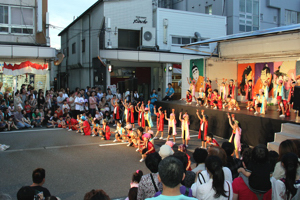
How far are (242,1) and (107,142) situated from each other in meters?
22.4

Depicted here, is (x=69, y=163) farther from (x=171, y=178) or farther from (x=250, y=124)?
(x=250, y=124)

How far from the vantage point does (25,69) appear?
1745 centimetres

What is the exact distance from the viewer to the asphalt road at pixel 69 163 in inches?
268

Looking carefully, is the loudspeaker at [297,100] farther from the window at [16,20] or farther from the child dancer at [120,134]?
the window at [16,20]

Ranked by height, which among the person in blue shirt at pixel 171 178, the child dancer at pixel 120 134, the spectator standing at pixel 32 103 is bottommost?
the child dancer at pixel 120 134

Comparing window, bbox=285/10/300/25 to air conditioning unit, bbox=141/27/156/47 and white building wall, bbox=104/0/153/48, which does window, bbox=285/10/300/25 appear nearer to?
white building wall, bbox=104/0/153/48

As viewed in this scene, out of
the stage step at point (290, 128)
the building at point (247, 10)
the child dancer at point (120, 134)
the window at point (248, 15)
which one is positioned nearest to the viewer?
the stage step at point (290, 128)

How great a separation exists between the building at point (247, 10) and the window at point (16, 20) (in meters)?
17.5

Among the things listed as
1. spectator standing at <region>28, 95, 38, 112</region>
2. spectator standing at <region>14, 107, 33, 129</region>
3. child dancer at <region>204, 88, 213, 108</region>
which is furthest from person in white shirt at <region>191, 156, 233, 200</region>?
spectator standing at <region>28, 95, 38, 112</region>

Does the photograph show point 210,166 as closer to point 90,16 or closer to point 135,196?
point 135,196

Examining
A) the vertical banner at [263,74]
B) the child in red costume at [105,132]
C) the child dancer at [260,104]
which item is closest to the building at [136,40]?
the vertical banner at [263,74]

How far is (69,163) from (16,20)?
43.1 ft

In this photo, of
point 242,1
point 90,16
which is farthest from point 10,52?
point 242,1

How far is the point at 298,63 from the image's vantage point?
14.5 metres
